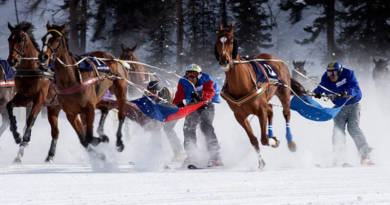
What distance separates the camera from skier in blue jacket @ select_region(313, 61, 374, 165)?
34.3 ft

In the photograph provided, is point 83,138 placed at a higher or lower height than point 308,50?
higher

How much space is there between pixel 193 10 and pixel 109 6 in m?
5.51

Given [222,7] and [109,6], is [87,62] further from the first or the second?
[222,7]

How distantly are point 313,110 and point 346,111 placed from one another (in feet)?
2.27

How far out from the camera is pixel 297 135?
14094mm

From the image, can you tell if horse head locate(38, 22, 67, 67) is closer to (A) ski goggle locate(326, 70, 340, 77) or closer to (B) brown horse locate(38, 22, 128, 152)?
(B) brown horse locate(38, 22, 128, 152)

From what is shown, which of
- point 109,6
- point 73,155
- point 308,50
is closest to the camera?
point 73,155

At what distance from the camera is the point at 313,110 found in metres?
11.2

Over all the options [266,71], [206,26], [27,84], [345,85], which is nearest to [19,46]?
[27,84]

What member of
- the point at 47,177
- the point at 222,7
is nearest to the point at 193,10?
the point at 222,7

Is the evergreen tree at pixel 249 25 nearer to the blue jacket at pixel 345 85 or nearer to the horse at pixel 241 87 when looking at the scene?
the blue jacket at pixel 345 85

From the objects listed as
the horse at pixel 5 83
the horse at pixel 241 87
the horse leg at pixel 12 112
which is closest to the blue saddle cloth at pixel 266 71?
the horse at pixel 241 87

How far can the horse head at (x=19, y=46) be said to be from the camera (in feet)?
32.9

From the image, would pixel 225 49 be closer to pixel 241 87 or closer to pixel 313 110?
pixel 241 87
